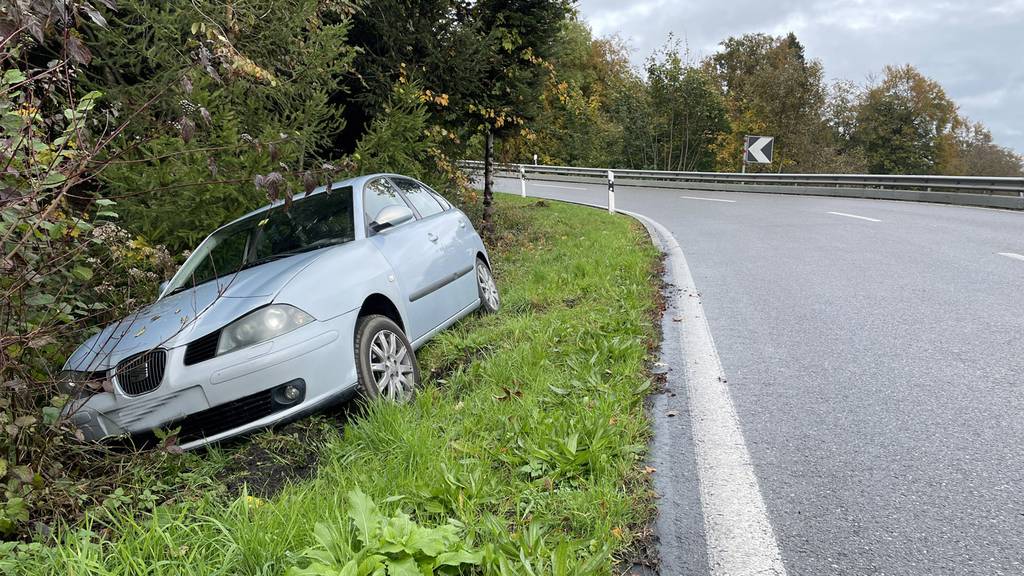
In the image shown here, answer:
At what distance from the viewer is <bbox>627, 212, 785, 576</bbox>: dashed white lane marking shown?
2.11 m

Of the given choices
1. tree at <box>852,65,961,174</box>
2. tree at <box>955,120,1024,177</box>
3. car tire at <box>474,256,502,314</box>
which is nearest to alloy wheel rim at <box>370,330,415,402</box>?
car tire at <box>474,256,502,314</box>

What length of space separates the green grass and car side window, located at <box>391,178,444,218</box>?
4.17 feet

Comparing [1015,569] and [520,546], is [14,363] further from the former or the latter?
[1015,569]

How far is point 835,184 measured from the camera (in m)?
20.2

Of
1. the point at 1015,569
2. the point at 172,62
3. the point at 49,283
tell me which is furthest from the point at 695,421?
the point at 172,62

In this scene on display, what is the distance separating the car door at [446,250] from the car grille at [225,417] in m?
1.53

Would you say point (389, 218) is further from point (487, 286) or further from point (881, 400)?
point (881, 400)

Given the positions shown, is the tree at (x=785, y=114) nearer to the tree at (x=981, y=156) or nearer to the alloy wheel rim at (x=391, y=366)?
the tree at (x=981, y=156)

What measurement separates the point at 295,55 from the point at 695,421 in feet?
17.7

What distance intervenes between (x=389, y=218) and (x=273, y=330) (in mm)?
1444

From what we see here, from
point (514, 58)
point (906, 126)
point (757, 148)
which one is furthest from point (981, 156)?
point (514, 58)

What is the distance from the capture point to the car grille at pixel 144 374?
2.99 meters

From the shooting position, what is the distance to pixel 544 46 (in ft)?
35.6

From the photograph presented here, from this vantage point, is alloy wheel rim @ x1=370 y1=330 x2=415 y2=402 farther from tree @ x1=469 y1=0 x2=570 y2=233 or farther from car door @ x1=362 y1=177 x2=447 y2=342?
tree @ x1=469 y1=0 x2=570 y2=233
